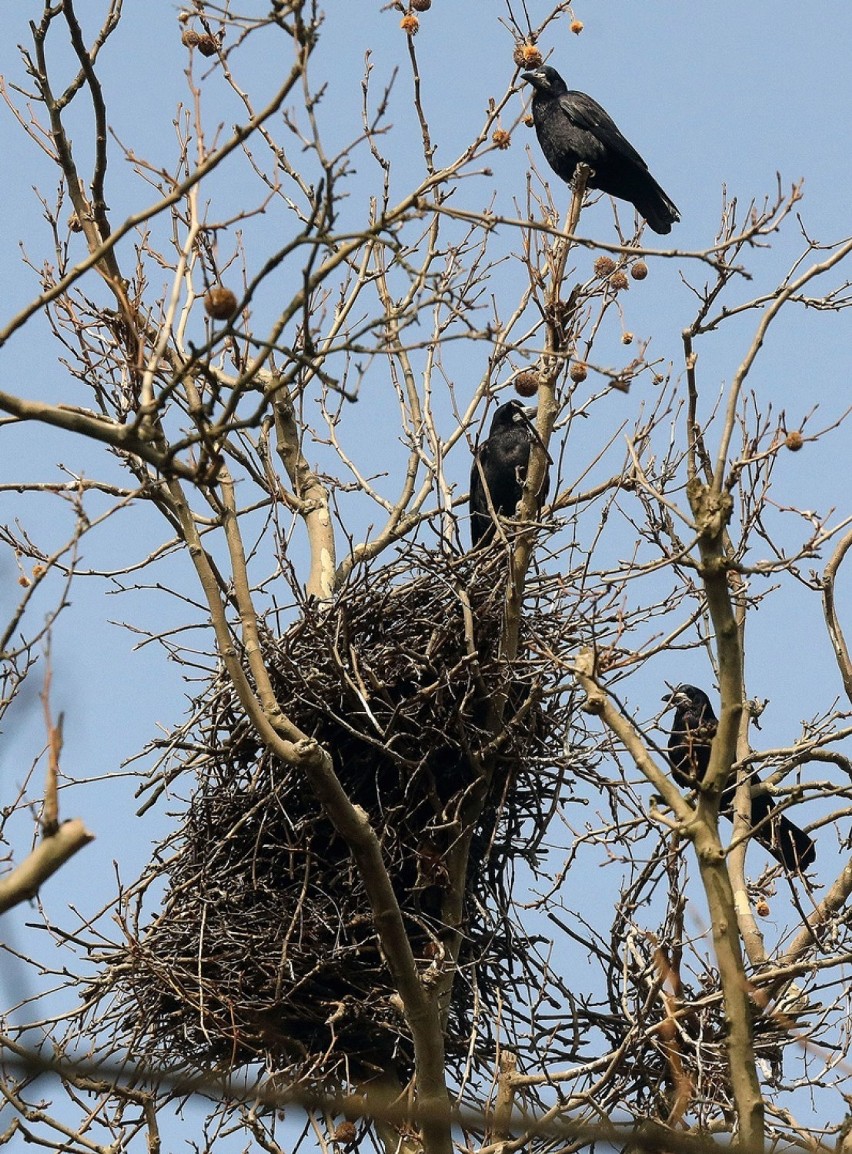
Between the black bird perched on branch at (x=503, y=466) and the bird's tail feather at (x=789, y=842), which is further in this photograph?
the black bird perched on branch at (x=503, y=466)

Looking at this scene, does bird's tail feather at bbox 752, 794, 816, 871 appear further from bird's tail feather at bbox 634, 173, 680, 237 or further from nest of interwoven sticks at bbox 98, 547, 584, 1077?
bird's tail feather at bbox 634, 173, 680, 237

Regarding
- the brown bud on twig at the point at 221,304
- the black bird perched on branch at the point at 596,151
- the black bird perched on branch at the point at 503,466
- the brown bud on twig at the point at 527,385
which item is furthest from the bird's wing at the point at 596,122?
the brown bud on twig at the point at 221,304

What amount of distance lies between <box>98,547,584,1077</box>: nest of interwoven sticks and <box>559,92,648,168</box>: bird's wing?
3.00m

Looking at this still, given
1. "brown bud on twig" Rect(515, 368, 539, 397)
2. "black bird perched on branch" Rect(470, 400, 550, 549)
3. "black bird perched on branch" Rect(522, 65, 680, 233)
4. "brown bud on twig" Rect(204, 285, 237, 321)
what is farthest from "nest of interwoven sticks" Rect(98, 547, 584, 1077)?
"black bird perched on branch" Rect(522, 65, 680, 233)

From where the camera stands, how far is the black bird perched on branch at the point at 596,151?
25.6 feet

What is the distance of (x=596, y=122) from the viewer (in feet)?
25.7

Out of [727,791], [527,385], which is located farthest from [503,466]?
[727,791]

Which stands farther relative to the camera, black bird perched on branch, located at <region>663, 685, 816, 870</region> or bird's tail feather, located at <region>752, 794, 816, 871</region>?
bird's tail feather, located at <region>752, 794, 816, 871</region>

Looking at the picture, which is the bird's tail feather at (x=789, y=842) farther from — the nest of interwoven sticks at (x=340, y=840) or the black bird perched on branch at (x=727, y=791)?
the nest of interwoven sticks at (x=340, y=840)

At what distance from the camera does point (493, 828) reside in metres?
5.82

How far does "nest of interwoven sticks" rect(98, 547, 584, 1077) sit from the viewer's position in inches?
213

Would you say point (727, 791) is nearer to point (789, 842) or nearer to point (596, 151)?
point (789, 842)

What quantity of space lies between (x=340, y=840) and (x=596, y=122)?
4.18 metres

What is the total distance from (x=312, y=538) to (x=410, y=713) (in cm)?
188
